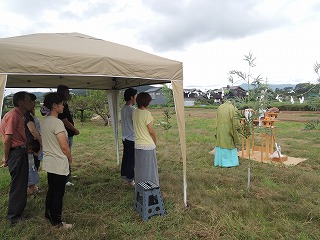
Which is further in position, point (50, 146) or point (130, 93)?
point (130, 93)

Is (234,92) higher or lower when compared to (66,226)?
higher

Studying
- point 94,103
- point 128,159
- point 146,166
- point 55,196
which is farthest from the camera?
point 94,103

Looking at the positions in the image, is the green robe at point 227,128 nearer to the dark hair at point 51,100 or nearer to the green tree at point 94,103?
the dark hair at point 51,100

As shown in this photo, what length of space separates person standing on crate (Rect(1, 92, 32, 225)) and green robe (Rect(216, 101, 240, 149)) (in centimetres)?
428

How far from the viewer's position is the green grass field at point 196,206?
3039 millimetres

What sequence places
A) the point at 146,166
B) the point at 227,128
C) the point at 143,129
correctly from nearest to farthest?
1. the point at 143,129
2. the point at 146,166
3. the point at 227,128

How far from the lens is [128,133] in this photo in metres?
4.33

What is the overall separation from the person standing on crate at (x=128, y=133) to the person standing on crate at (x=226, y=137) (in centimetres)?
A: 242

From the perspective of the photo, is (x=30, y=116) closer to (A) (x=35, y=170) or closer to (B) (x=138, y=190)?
(A) (x=35, y=170)

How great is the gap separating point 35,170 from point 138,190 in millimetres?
1730

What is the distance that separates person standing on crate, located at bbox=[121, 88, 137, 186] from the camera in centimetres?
419

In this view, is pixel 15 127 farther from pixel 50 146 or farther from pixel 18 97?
pixel 50 146

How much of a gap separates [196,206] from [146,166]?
36.6 inches

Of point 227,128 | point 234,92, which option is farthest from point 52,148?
point 227,128
